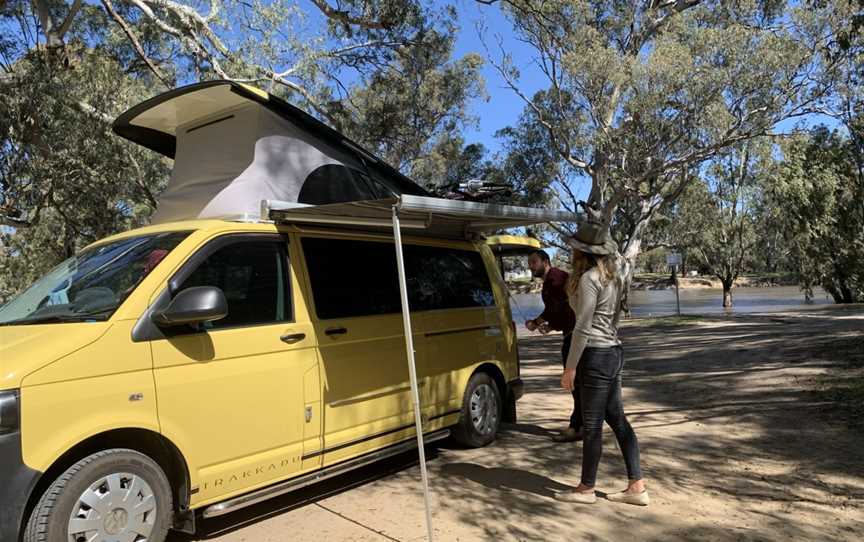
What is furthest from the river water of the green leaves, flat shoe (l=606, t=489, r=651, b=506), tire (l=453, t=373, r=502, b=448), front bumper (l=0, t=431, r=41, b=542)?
front bumper (l=0, t=431, r=41, b=542)

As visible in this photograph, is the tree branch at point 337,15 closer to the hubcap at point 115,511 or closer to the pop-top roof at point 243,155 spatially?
the pop-top roof at point 243,155

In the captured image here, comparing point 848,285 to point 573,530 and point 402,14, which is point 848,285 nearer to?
point 402,14

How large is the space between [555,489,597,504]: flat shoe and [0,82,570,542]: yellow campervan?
4.06 ft

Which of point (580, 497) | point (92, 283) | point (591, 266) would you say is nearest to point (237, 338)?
point (92, 283)

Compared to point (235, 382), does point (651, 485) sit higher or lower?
lower

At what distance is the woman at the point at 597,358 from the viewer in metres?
4.33

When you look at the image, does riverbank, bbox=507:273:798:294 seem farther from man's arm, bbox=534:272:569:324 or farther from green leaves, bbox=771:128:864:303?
man's arm, bbox=534:272:569:324

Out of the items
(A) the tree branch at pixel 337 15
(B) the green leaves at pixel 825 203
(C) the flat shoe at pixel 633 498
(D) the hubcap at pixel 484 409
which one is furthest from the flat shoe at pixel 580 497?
(B) the green leaves at pixel 825 203

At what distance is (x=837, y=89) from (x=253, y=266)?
18594mm

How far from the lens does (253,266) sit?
4145mm

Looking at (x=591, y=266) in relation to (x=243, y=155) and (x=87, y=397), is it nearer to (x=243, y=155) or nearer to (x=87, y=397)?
(x=243, y=155)

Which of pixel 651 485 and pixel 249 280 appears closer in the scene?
pixel 249 280

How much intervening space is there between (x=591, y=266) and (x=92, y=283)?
3.24 meters

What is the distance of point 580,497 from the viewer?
4434 mm
